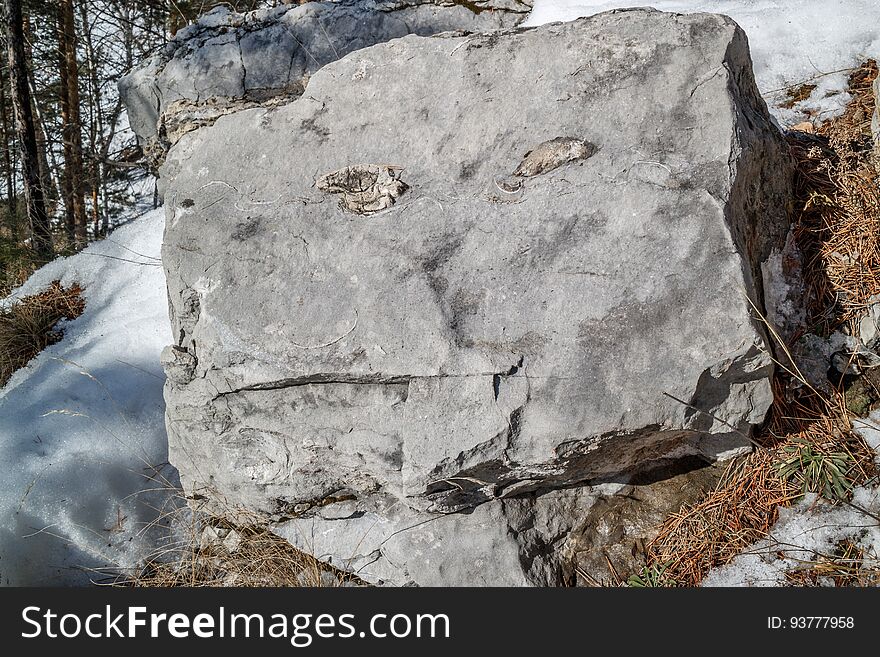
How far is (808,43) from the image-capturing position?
3.33 m

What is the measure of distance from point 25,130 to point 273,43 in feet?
7.78

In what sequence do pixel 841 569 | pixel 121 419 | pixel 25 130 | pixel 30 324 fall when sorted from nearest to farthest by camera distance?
pixel 841 569
pixel 121 419
pixel 30 324
pixel 25 130

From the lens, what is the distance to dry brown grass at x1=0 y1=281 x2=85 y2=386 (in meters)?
3.44

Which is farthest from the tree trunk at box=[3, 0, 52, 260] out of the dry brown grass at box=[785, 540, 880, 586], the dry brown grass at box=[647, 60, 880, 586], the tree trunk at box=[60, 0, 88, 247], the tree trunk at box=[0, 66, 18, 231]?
the dry brown grass at box=[785, 540, 880, 586]

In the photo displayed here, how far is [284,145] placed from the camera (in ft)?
8.24

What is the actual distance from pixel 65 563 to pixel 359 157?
2.03 meters

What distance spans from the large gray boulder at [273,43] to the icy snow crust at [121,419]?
37.3 inches

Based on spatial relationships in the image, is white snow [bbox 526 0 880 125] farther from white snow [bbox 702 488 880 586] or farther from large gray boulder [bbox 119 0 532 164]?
white snow [bbox 702 488 880 586]

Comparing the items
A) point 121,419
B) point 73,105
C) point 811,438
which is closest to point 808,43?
point 811,438

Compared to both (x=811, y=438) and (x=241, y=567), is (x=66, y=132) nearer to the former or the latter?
(x=241, y=567)

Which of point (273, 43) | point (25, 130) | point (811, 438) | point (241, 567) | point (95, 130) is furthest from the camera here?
point (95, 130)

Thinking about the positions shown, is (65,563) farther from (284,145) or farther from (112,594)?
(284,145)

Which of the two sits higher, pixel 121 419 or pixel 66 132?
pixel 66 132

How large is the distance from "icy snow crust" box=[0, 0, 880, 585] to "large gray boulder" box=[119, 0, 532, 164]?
37.3 inches
